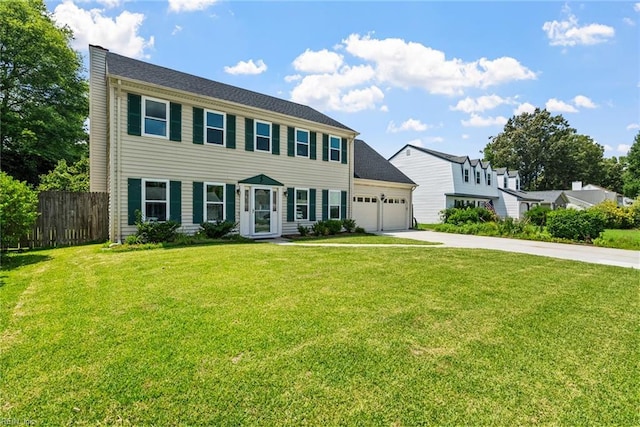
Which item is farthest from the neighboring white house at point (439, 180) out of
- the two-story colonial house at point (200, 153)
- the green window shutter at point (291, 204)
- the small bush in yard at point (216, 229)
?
the small bush in yard at point (216, 229)

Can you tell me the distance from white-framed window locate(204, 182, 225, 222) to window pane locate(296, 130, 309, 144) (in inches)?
177

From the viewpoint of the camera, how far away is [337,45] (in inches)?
554

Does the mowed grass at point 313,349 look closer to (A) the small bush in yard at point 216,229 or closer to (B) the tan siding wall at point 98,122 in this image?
(A) the small bush in yard at point 216,229

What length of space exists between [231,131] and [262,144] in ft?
4.84

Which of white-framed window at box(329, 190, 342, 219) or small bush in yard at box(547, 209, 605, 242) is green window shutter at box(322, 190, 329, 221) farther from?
small bush in yard at box(547, 209, 605, 242)

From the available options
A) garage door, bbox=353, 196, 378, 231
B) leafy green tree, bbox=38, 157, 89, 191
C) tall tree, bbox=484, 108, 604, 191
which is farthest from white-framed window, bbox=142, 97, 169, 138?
tall tree, bbox=484, 108, 604, 191

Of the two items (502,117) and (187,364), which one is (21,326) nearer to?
(187,364)

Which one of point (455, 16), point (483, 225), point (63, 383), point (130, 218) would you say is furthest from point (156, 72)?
point (483, 225)

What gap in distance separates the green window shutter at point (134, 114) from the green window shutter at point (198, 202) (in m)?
2.60

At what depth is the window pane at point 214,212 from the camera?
40.5 feet

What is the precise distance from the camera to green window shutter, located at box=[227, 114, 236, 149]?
1281cm

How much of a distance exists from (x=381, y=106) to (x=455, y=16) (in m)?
7.34

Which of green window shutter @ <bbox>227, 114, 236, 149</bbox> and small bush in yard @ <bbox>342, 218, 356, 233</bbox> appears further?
small bush in yard @ <bbox>342, 218, 356, 233</bbox>

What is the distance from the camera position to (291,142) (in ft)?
48.3
